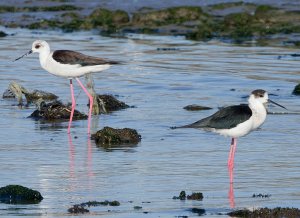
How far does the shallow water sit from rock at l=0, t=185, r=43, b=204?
4.3 inches

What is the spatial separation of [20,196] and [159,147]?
371cm

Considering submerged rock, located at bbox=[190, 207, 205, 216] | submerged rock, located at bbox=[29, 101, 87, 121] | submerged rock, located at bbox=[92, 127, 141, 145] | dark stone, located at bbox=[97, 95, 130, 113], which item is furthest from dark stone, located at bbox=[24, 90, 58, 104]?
submerged rock, located at bbox=[190, 207, 205, 216]

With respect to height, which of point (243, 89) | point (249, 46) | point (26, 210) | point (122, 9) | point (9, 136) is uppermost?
point (122, 9)

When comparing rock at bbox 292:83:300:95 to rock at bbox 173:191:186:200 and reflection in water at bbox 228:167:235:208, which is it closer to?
reflection in water at bbox 228:167:235:208

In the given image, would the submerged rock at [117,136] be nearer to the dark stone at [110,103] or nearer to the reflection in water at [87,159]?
the reflection in water at [87,159]

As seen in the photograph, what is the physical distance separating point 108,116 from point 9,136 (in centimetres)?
259

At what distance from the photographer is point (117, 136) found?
47.4ft

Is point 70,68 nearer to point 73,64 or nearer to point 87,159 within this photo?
point 73,64

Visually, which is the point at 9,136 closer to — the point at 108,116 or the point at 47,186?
the point at 108,116

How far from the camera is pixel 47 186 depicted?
11.4 meters

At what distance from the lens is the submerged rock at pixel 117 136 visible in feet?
47.3

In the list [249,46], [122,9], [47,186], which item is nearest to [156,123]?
[47,186]

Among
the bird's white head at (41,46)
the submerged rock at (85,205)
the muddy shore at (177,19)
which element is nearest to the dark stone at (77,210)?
the submerged rock at (85,205)

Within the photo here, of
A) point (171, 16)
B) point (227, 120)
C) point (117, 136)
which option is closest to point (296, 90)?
point (117, 136)
